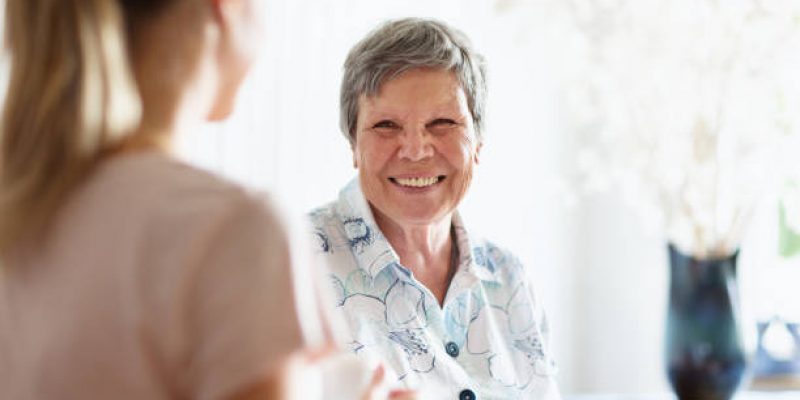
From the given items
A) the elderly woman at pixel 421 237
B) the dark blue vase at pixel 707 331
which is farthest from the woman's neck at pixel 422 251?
the dark blue vase at pixel 707 331

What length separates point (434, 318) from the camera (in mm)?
1970

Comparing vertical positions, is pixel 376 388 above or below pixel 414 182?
below

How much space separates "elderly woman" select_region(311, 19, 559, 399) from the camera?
1926 mm

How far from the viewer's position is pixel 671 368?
223 cm

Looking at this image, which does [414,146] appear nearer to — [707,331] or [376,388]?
[707,331]

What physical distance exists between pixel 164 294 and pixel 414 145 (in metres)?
1.18

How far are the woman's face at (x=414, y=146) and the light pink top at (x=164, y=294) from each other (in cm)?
112

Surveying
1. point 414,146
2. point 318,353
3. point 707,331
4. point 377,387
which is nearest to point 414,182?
point 414,146

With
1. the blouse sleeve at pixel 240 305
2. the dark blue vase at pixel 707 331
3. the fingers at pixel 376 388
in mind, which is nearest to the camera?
the blouse sleeve at pixel 240 305

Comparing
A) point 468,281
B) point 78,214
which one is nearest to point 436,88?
point 468,281

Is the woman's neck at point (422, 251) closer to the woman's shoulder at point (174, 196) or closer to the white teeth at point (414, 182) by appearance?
the white teeth at point (414, 182)

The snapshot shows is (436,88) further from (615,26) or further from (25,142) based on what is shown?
(25,142)

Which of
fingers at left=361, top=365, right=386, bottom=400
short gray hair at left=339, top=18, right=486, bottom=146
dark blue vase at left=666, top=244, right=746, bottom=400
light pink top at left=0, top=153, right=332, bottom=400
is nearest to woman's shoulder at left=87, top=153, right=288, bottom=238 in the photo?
light pink top at left=0, top=153, right=332, bottom=400

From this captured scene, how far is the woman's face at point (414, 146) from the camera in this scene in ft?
6.52
